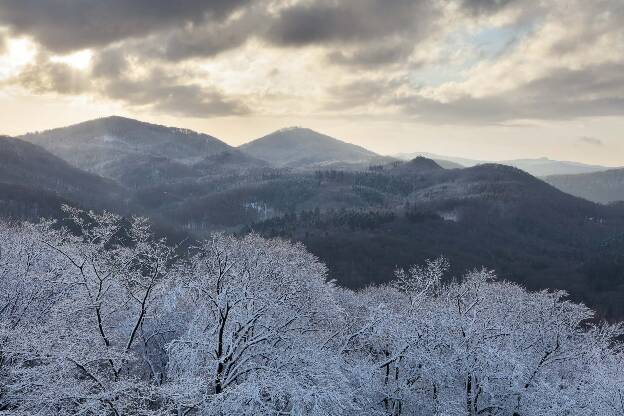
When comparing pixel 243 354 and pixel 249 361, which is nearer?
A: pixel 249 361

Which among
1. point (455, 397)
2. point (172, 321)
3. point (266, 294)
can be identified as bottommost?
point (455, 397)

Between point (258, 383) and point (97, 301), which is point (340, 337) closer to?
point (258, 383)

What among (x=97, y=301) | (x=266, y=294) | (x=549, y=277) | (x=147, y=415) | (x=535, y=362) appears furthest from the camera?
(x=549, y=277)

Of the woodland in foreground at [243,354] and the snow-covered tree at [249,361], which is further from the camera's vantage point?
the woodland in foreground at [243,354]

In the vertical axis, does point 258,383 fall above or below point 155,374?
above

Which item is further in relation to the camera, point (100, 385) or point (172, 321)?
point (172, 321)

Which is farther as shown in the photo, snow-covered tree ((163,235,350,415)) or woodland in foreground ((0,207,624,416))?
woodland in foreground ((0,207,624,416))

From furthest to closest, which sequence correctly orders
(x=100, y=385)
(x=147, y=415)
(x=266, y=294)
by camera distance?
(x=266, y=294) → (x=100, y=385) → (x=147, y=415)

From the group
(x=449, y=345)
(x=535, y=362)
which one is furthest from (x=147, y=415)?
(x=535, y=362)
